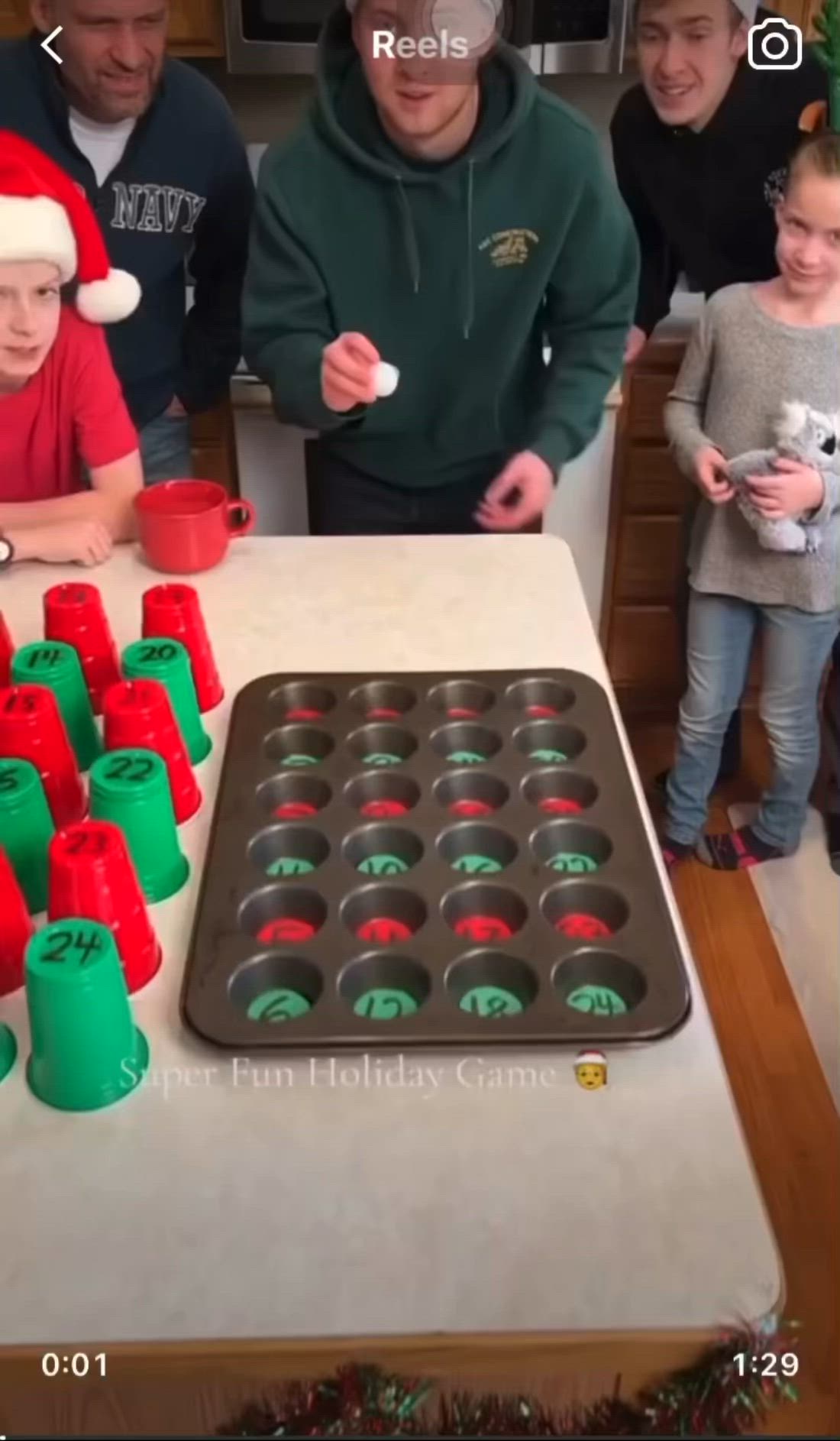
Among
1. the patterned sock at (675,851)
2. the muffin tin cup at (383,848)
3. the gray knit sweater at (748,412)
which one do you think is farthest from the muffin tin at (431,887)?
the patterned sock at (675,851)

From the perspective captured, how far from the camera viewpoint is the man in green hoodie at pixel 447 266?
97cm

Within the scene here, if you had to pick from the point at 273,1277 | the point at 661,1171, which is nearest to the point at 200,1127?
the point at 273,1277

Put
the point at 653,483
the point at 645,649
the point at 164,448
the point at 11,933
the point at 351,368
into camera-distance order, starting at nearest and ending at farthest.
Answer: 1. the point at 11,933
2. the point at 351,368
3. the point at 164,448
4. the point at 653,483
5. the point at 645,649

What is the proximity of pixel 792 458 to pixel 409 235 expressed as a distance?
0.46 metres

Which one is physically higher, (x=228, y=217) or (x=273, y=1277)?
(x=228, y=217)

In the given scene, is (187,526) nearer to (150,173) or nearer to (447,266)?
(447,266)

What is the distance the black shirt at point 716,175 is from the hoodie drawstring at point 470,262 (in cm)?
25

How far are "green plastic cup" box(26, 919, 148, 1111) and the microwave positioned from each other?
648mm

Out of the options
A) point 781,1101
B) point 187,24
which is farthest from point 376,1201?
point 187,24

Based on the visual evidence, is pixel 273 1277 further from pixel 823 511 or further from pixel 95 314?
pixel 823 511

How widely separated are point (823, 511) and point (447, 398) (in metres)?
0.42

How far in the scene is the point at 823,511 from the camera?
4.08 feet

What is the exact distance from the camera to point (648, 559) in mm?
1767
